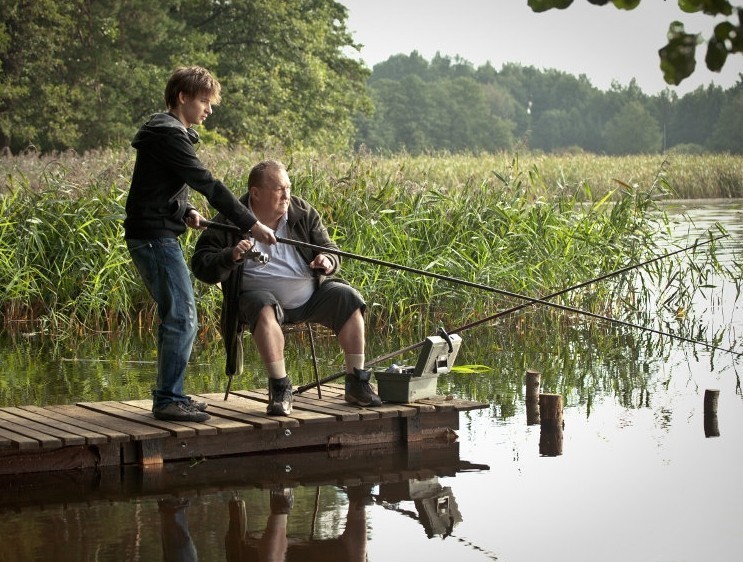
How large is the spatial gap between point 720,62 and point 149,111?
31911mm

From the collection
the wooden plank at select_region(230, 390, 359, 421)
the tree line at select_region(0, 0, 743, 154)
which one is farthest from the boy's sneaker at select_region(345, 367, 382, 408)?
the tree line at select_region(0, 0, 743, 154)

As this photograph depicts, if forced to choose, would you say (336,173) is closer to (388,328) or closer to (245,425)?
(388,328)

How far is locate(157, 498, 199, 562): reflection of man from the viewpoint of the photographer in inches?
168

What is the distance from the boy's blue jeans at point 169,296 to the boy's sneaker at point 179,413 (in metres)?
0.09

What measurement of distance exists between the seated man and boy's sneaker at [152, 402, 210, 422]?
0.25m

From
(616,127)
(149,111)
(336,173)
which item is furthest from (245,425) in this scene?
(616,127)

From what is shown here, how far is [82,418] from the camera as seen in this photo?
579 cm

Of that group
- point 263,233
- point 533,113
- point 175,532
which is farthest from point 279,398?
point 533,113

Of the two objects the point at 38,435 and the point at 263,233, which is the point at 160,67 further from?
the point at 38,435

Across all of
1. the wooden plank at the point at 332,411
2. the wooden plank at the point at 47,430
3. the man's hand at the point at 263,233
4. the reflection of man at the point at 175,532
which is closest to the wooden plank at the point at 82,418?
the wooden plank at the point at 47,430

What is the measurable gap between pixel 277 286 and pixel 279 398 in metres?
0.48

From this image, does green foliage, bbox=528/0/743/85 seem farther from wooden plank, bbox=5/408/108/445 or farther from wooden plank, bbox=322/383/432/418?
wooden plank, bbox=322/383/432/418

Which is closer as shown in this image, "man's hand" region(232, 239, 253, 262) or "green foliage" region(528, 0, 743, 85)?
"green foliage" region(528, 0, 743, 85)

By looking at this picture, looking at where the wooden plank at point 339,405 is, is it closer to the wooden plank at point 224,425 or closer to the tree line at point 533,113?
the wooden plank at point 224,425
